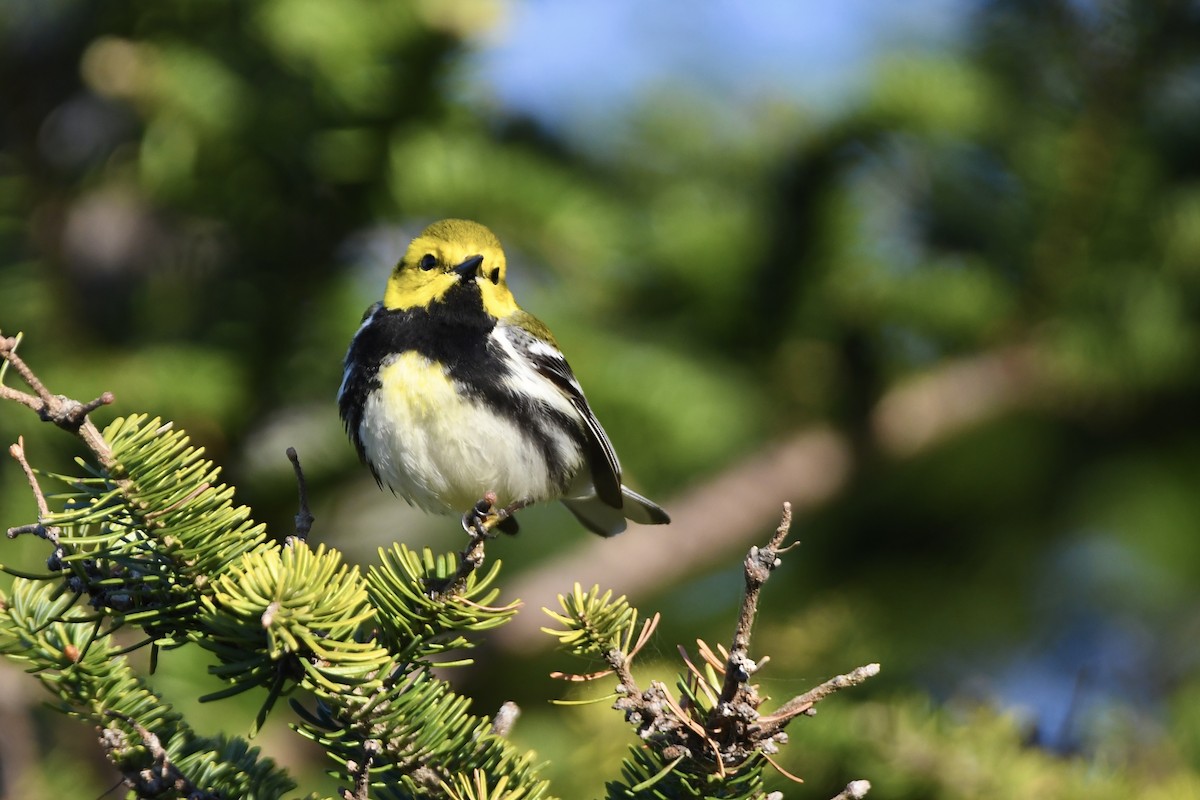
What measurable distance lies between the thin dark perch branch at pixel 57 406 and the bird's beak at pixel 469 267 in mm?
1757

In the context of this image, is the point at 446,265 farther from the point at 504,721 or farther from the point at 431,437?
the point at 504,721

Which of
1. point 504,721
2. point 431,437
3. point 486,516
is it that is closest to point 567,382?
point 431,437

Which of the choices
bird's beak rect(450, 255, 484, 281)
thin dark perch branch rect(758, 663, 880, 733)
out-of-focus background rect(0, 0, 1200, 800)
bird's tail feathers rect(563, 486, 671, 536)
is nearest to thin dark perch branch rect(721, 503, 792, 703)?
thin dark perch branch rect(758, 663, 880, 733)

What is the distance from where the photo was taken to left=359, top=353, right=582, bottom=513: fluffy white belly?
2723mm

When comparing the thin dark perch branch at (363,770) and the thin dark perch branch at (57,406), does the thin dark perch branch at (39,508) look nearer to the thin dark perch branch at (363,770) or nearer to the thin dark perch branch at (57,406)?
the thin dark perch branch at (57,406)

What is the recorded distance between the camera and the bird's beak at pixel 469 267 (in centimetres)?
299

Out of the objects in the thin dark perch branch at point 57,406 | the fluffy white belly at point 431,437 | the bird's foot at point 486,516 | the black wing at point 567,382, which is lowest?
the thin dark perch branch at point 57,406

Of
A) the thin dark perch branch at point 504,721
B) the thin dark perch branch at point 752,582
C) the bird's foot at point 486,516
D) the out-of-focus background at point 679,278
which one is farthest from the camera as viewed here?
the out-of-focus background at point 679,278

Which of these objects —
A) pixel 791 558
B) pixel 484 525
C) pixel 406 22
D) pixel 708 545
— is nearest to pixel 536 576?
pixel 708 545

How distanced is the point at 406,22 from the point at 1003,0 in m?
1.64

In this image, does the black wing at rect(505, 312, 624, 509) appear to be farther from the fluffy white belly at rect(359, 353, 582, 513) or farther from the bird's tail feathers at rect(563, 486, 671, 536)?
the fluffy white belly at rect(359, 353, 582, 513)

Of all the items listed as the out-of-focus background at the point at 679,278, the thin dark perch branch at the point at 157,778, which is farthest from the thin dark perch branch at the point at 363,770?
the out-of-focus background at the point at 679,278

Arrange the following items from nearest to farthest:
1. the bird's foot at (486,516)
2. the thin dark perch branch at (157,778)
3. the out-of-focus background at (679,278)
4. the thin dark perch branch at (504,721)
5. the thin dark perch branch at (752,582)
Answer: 1. the thin dark perch branch at (752,582)
2. the thin dark perch branch at (157,778)
3. the thin dark perch branch at (504,721)
4. the bird's foot at (486,516)
5. the out-of-focus background at (679,278)

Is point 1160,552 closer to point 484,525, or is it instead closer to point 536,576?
point 536,576
